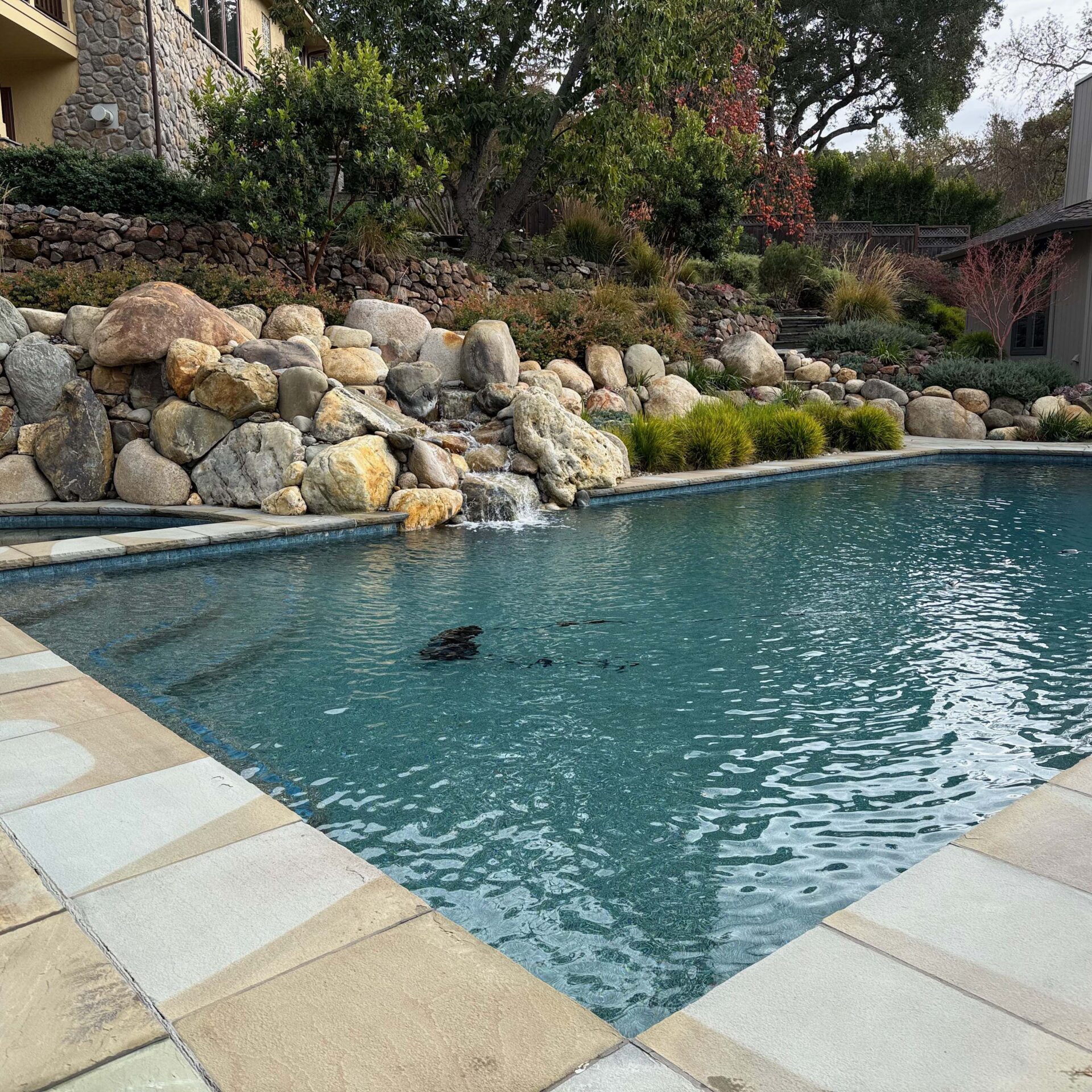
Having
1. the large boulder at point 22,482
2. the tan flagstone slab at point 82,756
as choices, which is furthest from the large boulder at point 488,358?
the tan flagstone slab at point 82,756

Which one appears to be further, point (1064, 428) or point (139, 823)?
point (1064, 428)

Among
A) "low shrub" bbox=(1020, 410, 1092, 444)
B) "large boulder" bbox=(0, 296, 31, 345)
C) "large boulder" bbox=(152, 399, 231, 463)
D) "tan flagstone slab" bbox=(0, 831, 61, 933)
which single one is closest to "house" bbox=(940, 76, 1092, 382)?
"low shrub" bbox=(1020, 410, 1092, 444)

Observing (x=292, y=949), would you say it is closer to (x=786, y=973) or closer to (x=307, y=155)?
(x=786, y=973)

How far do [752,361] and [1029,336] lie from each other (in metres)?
7.07

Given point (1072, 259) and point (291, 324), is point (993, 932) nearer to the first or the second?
point (291, 324)

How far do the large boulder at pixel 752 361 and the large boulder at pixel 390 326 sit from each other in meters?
5.35

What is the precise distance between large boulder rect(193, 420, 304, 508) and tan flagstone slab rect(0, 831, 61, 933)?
222 inches

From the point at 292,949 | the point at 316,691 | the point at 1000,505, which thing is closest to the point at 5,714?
the point at 316,691

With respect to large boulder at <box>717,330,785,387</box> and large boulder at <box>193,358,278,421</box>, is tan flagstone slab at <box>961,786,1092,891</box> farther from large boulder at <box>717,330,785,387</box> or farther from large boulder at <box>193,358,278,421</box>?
large boulder at <box>717,330,785,387</box>

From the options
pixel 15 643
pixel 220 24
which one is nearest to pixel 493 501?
pixel 15 643

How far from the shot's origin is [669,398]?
38.9 ft

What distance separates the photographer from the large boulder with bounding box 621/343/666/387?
12.2 m

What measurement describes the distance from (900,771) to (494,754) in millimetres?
1391

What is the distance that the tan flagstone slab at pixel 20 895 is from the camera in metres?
1.91
